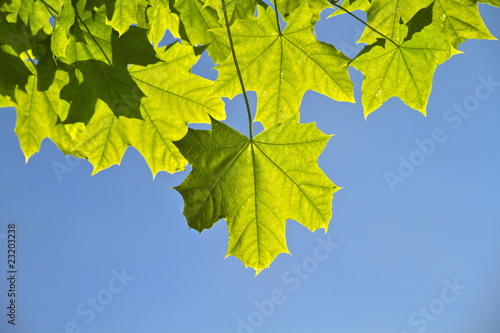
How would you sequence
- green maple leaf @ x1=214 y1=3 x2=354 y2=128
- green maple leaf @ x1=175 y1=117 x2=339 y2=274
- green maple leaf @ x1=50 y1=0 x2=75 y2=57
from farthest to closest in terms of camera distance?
green maple leaf @ x1=214 y1=3 x2=354 y2=128
green maple leaf @ x1=175 y1=117 x2=339 y2=274
green maple leaf @ x1=50 y1=0 x2=75 y2=57

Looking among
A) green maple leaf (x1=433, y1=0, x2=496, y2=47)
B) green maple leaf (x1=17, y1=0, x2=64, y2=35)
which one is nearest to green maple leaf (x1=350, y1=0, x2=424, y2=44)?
green maple leaf (x1=433, y1=0, x2=496, y2=47)

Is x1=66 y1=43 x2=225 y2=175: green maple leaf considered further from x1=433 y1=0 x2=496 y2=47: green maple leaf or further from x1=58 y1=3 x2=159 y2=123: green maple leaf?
x1=433 y1=0 x2=496 y2=47: green maple leaf

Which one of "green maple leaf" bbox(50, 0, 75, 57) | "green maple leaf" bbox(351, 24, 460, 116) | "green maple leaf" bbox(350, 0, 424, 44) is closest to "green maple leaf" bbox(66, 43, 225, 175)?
"green maple leaf" bbox(50, 0, 75, 57)

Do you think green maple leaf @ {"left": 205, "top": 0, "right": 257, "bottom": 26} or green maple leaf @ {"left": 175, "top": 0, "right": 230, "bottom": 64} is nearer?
green maple leaf @ {"left": 205, "top": 0, "right": 257, "bottom": 26}

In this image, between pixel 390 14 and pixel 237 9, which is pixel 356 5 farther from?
pixel 237 9

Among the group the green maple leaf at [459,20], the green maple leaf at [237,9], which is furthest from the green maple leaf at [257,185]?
the green maple leaf at [459,20]

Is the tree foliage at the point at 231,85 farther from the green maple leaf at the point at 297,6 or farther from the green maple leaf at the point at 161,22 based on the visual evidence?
the green maple leaf at the point at 161,22

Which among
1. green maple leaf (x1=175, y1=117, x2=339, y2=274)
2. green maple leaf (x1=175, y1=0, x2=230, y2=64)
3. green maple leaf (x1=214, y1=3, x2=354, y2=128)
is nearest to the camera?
green maple leaf (x1=175, y1=117, x2=339, y2=274)

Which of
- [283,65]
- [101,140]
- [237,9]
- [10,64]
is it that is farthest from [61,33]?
[283,65]

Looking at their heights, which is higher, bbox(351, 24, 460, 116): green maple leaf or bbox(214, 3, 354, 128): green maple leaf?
bbox(214, 3, 354, 128): green maple leaf

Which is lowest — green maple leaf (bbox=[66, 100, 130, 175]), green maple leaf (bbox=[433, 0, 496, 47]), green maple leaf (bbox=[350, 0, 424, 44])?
green maple leaf (bbox=[433, 0, 496, 47])
